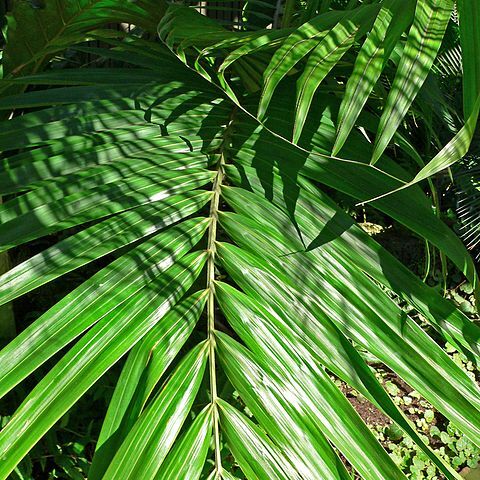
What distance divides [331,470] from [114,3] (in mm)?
910

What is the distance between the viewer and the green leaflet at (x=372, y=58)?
2.56 ft

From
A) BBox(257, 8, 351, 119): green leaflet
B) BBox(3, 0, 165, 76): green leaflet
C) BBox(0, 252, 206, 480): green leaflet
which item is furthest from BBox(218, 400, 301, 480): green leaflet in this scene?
BBox(3, 0, 165, 76): green leaflet

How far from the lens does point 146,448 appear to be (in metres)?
0.77

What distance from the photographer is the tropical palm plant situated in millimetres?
777

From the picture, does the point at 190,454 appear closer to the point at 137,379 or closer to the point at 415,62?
the point at 137,379

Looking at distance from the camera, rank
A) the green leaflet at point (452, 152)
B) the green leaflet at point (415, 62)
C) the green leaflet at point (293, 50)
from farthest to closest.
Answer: the green leaflet at point (293, 50), the green leaflet at point (415, 62), the green leaflet at point (452, 152)

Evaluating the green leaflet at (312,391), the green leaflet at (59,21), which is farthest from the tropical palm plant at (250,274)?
the green leaflet at (59,21)

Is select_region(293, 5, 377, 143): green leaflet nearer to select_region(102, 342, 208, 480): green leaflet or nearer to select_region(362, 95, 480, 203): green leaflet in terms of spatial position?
select_region(362, 95, 480, 203): green leaflet

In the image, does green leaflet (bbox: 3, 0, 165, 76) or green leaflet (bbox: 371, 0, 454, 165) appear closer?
green leaflet (bbox: 371, 0, 454, 165)

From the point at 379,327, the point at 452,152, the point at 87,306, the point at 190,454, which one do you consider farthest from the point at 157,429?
the point at 452,152

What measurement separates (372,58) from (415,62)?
66mm

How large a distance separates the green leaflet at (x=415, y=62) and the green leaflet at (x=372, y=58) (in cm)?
4

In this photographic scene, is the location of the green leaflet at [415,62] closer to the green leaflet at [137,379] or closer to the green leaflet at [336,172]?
the green leaflet at [336,172]

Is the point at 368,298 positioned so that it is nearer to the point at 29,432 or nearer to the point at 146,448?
the point at 146,448
